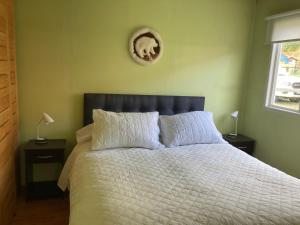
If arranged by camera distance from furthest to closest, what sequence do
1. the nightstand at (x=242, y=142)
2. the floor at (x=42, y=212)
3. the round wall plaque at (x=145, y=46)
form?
the nightstand at (x=242, y=142)
the round wall plaque at (x=145, y=46)
the floor at (x=42, y=212)

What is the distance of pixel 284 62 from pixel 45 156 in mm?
2891

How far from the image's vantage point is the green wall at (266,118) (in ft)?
9.44

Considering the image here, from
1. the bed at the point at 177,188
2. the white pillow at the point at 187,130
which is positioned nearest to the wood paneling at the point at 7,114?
the bed at the point at 177,188

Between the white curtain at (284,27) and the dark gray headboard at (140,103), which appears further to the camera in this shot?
the dark gray headboard at (140,103)

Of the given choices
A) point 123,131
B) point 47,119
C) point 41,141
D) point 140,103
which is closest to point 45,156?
point 41,141

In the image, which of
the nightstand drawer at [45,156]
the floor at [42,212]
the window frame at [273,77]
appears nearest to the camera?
the floor at [42,212]

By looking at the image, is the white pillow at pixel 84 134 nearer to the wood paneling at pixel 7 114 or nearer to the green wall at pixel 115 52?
the green wall at pixel 115 52

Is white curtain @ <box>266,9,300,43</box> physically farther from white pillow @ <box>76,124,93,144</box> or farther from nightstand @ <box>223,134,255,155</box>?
white pillow @ <box>76,124,93,144</box>

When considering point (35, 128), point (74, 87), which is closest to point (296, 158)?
point (74, 87)

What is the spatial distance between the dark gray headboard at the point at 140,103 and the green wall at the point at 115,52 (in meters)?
0.12

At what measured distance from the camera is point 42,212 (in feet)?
8.57

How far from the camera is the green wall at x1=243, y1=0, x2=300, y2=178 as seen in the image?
2.88 meters

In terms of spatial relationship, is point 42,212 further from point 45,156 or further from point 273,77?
point 273,77

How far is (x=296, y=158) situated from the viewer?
2.83 meters
